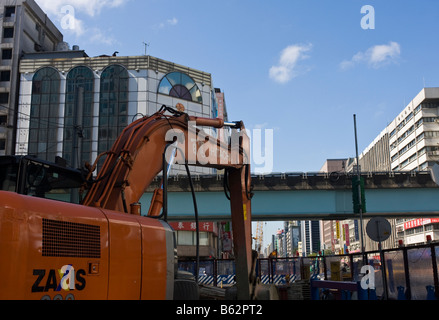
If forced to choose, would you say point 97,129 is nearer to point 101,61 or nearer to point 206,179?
point 101,61

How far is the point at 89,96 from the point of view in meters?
60.8

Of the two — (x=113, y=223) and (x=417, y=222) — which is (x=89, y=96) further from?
(x=417, y=222)

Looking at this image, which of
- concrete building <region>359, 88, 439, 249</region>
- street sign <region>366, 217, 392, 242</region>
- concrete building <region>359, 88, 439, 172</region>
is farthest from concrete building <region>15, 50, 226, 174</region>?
concrete building <region>359, 88, 439, 249</region>

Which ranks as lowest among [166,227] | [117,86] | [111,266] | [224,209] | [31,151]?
[111,266]

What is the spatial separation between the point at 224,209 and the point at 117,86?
33335mm

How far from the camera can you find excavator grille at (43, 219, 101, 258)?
17.1 feet

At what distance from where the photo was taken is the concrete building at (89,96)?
5975 centimetres

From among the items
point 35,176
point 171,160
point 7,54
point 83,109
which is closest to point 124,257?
point 35,176

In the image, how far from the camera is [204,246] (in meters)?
60.1

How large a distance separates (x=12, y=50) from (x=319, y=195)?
4892 cm
